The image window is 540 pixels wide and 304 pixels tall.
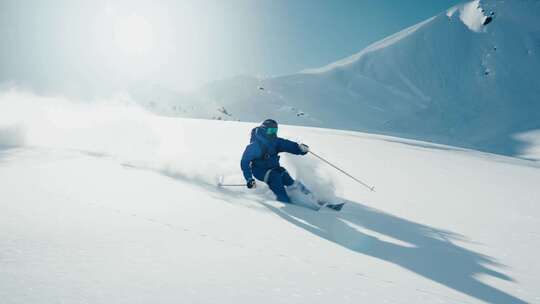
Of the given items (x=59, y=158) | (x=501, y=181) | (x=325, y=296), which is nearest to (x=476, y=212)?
(x=501, y=181)

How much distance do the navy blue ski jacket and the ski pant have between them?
233 millimetres

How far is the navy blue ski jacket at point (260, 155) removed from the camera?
873 centimetres

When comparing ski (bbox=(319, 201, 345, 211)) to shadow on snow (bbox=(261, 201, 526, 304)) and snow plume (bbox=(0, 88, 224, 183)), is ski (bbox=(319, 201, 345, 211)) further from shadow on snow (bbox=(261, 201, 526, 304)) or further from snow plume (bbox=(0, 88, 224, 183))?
snow plume (bbox=(0, 88, 224, 183))

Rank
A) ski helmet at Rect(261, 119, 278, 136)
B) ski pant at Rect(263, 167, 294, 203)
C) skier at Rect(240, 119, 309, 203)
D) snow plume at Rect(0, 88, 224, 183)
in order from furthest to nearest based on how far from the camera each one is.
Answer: snow plume at Rect(0, 88, 224, 183)
ski helmet at Rect(261, 119, 278, 136)
skier at Rect(240, 119, 309, 203)
ski pant at Rect(263, 167, 294, 203)

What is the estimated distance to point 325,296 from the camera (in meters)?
3.27

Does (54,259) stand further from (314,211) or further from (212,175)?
(212,175)

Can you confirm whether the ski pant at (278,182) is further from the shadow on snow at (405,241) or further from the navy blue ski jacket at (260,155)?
the shadow on snow at (405,241)

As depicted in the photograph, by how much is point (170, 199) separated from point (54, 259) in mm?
3239

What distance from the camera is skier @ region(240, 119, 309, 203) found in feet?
27.8

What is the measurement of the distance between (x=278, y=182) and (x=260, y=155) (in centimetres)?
82

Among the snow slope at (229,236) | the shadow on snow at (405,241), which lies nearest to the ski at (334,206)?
the shadow on snow at (405,241)

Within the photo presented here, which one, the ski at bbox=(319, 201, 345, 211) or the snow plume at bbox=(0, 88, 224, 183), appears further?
the snow plume at bbox=(0, 88, 224, 183)

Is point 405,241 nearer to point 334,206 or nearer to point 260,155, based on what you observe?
point 334,206

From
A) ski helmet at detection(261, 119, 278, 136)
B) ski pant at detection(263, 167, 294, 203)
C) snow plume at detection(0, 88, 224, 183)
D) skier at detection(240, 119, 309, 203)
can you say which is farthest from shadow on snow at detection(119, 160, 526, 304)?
snow plume at detection(0, 88, 224, 183)
